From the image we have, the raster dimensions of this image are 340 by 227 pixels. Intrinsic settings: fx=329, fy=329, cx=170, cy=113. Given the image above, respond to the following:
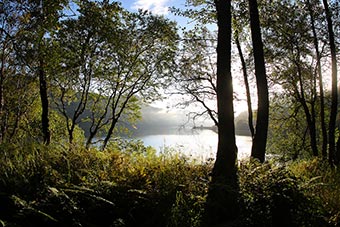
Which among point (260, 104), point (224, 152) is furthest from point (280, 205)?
point (260, 104)

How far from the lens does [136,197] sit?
499 cm

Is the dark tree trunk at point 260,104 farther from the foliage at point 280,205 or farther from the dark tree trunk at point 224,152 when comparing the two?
the foliage at point 280,205

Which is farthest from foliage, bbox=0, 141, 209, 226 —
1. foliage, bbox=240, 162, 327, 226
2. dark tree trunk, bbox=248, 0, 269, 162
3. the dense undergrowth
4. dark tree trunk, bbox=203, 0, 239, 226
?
dark tree trunk, bbox=248, 0, 269, 162

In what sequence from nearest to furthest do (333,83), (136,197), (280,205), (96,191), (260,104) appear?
1. (280,205)
2. (96,191)
3. (136,197)
4. (260,104)
5. (333,83)

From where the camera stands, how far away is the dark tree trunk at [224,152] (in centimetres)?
475

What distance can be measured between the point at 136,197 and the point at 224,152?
1.75 metres

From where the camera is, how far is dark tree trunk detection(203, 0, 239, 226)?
15.6 ft

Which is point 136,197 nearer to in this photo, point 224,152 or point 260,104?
point 224,152

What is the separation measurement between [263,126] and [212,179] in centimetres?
336

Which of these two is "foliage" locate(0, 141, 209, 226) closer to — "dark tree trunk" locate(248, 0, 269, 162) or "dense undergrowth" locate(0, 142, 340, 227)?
"dense undergrowth" locate(0, 142, 340, 227)

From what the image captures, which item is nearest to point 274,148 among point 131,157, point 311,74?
point 311,74

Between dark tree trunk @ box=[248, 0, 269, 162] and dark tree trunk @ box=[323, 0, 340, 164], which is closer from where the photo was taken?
dark tree trunk @ box=[248, 0, 269, 162]

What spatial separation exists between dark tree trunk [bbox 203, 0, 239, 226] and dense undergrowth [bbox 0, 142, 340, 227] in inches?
6.8

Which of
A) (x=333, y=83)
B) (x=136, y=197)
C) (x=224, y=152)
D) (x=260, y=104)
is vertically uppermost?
(x=333, y=83)
